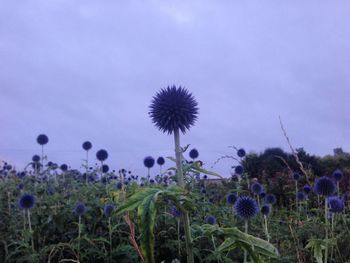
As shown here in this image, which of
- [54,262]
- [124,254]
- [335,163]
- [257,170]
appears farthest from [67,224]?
[335,163]

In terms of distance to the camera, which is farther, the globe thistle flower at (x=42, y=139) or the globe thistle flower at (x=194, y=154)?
the globe thistle flower at (x=42, y=139)

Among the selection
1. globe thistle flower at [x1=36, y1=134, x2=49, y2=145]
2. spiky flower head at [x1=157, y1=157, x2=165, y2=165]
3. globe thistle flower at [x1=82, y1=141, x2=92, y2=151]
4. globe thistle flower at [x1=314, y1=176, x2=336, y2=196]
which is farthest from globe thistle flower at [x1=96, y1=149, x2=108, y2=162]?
globe thistle flower at [x1=314, y1=176, x2=336, y2=196]

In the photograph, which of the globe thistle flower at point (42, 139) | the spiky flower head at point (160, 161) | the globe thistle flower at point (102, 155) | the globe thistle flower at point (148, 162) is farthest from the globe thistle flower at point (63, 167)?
the globe thistle flower at point (148, 162)

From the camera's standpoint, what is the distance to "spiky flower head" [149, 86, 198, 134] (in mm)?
2189

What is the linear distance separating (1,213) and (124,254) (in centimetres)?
158

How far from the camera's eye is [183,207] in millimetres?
1506

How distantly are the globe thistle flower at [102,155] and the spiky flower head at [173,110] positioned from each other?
182 inches

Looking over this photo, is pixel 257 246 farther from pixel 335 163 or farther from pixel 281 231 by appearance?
pixel 335 163

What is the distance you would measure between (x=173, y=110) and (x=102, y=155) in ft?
15.7

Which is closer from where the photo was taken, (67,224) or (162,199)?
(162,199)

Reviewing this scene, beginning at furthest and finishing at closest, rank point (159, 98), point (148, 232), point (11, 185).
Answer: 1. point (11, 185)
2. point (159, 98)
3. point (148, 232)

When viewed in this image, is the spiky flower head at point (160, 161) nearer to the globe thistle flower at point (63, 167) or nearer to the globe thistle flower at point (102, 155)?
the globe thistle flower at point (102, 155)

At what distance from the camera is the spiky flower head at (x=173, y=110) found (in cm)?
219

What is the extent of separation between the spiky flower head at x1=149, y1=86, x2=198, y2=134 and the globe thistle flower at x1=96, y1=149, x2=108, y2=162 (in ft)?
15.2
